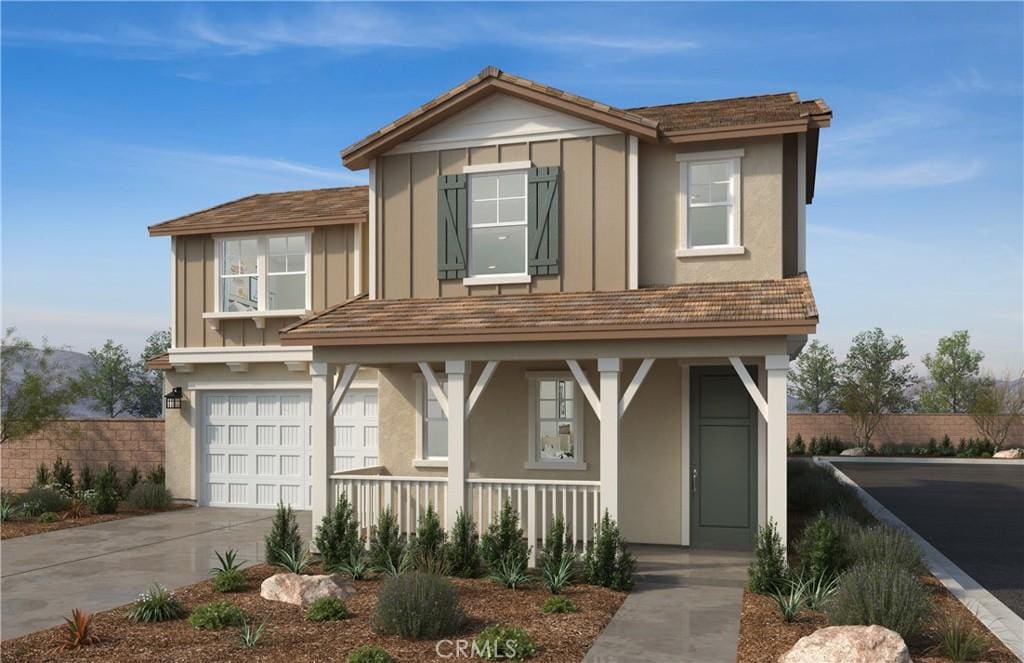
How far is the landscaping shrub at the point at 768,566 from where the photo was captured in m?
9.61

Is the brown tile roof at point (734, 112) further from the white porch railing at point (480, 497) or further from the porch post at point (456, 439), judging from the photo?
the white porch railing at point (480, 497)

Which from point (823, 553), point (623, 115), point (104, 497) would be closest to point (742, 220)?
point (623, 115)

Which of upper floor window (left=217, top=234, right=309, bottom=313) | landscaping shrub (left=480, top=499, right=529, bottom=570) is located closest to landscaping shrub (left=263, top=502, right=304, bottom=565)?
landscaping shrub (left=480, top=499, right=529, bottom=570)

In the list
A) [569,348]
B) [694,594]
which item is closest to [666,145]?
[569,348]

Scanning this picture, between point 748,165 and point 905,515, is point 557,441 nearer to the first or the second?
point 748,165

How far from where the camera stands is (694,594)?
9.71 m

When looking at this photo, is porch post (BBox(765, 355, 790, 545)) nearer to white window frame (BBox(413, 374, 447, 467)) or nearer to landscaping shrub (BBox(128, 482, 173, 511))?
white window frame (BBox(413, 374, 447, 467))

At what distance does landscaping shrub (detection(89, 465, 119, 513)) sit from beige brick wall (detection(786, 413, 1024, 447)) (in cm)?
2392

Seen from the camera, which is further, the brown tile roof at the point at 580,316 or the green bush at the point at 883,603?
the brown tile roof at the point at 580,316

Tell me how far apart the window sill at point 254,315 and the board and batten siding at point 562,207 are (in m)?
3.27

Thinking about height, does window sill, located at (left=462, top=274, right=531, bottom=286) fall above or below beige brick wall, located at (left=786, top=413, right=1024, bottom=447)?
above

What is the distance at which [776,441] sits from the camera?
10062 mm

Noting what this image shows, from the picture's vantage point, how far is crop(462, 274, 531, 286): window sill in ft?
42.5

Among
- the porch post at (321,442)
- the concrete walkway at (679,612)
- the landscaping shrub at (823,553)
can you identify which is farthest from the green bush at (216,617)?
the landscaping shrub at (823,553)
